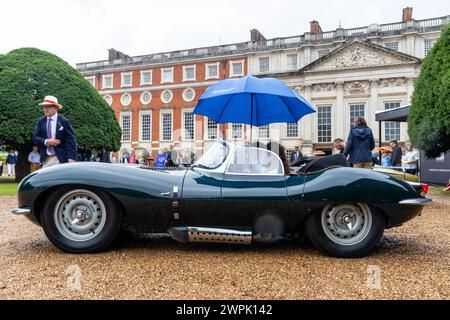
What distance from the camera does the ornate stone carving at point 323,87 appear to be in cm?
3486

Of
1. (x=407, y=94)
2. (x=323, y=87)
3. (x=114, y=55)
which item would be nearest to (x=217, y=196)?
(x=407, y=94)

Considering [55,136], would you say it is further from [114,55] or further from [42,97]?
[114,55]

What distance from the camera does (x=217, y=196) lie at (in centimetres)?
358

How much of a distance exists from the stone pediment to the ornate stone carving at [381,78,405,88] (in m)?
1.31

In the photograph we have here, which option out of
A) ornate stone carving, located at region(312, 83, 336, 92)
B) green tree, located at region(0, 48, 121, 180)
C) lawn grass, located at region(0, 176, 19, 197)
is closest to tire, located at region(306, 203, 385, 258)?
lawn grass, located at region(0, 176, 19, 197)

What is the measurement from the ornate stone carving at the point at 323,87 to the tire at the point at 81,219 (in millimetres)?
33700

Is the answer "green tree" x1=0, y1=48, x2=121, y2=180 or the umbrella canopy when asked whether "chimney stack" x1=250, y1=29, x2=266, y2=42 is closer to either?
"green tree" x1=0, y1=48, x2=121, y2=180

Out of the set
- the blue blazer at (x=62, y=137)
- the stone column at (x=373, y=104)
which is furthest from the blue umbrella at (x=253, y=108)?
the stone column at (x=373, y=104)

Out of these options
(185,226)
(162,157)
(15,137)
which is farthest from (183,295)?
(15,137)

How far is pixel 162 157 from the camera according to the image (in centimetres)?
1476

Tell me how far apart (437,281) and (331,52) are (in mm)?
33518

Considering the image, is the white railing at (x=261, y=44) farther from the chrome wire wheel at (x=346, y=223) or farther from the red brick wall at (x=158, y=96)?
the chrome wire wheel at (x=346, y=223)

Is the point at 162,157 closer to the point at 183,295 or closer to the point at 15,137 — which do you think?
the point at 15,137
